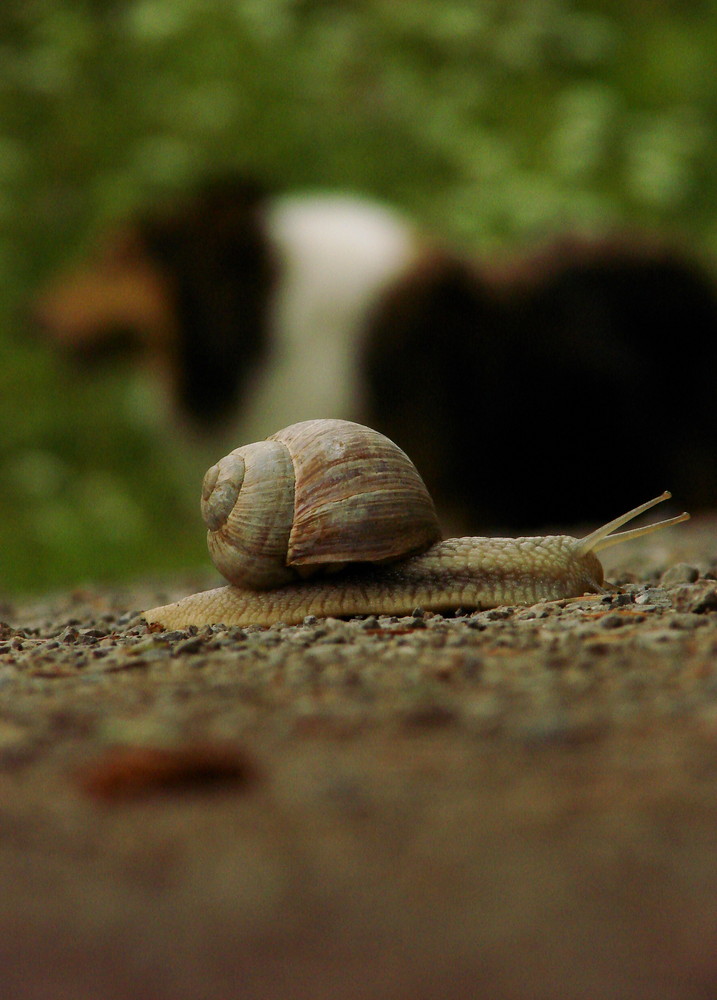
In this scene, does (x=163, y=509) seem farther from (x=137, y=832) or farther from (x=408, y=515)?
(x=137, y=832)

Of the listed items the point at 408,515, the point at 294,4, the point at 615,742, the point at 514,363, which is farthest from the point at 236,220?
the point at 615,742

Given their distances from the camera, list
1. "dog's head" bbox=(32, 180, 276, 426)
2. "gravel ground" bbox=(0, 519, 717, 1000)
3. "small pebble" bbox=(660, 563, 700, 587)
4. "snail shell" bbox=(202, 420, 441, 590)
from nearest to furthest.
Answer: "gravel ground" bbox=(0, 519, 717, 1000)
"snail shell" bbox=(202, 420, 441, 590)
"small pebble" bbox=(660, 563, 700, 587)
"dog's head" bbox=(32, 180, 276, 426)

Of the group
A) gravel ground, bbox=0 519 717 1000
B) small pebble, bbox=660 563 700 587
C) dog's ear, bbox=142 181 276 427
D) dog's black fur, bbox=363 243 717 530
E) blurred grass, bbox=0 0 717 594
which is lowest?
gravel ground, bbox=0 519 717 1000

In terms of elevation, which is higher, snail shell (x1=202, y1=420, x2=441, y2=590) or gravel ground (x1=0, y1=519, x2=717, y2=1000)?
snail shell (x1=202, y1=420, x2=441, y2=590)

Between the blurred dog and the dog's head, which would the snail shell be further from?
the dog's head

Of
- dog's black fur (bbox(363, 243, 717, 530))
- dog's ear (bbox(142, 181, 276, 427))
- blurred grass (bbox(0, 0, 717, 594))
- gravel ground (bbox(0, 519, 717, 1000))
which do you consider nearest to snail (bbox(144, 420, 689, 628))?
gravel ground (bbox(0, 519, 717, 1000))

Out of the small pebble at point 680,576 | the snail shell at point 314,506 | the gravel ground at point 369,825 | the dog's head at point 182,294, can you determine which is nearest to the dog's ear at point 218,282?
the dog's head at point 182,294
